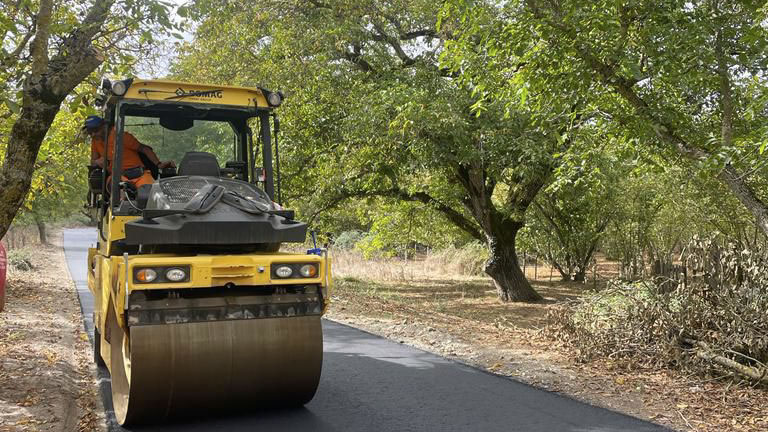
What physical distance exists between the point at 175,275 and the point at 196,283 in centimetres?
16

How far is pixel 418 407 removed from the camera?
18.6 ft

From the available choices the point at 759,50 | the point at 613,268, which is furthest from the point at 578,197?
the point at 759,50

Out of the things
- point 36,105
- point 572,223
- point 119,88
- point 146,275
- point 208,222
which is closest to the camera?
point 146,275

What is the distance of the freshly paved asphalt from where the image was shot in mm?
5141

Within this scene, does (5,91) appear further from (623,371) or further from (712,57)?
(712,57)

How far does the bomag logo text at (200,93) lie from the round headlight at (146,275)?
1886 mm

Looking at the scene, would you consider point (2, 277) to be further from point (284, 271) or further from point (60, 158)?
point (60, 158)

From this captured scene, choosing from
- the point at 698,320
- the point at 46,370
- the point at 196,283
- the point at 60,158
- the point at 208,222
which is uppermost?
the point at 60,158

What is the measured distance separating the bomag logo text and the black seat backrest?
539mm

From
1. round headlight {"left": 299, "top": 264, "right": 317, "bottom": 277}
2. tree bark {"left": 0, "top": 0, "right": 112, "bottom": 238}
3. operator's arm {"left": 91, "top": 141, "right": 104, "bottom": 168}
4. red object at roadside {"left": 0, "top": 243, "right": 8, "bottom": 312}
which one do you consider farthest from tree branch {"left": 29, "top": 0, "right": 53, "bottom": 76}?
round headlight {"left": 299, "top": 264, "right": 317, "bottom": 277}

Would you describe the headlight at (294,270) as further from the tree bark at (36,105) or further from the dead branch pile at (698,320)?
the dead branch pile at (698,320)

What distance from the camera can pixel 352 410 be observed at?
5566 millimetres

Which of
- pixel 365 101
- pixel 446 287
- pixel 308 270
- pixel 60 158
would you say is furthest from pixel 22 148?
pixel 446 287

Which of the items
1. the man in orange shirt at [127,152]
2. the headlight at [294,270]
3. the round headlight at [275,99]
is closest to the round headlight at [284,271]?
the headlight at [294,270]
